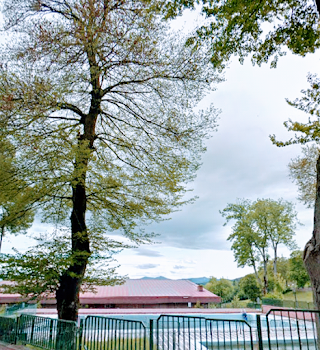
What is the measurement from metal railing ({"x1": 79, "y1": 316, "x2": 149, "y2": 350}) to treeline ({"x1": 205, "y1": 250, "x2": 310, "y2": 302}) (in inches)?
1161

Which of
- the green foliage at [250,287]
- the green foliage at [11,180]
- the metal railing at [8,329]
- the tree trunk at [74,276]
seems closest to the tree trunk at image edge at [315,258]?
the tree trunk at [74,276]

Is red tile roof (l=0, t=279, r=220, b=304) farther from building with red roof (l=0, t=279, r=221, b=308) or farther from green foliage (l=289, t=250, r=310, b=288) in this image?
green foliage (l=289, t=250, r=310, b=288)

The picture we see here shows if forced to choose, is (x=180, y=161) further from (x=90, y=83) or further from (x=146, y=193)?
(x=90, y=83)

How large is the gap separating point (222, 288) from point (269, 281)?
7.44m

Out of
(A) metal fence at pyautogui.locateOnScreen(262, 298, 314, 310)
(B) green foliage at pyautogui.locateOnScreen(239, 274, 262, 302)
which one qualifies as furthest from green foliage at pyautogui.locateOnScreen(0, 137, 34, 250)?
(B) green foliage at pyautogui.locateOnScreen(239, 274, 262, 302)

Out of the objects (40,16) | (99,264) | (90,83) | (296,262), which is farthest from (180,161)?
(296,262)

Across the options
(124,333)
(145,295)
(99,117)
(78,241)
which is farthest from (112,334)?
(145,295)

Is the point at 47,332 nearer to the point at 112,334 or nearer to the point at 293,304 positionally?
the point at 112,334

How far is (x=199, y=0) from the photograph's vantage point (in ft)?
23.7

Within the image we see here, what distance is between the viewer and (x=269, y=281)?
38875mm

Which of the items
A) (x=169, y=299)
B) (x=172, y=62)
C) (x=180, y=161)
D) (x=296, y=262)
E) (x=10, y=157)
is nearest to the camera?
(x=10, y=157)

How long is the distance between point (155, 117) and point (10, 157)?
5079 mm

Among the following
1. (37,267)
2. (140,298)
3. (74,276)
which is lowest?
(140,298)

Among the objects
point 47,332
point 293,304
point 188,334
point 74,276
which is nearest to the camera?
point 188,334
